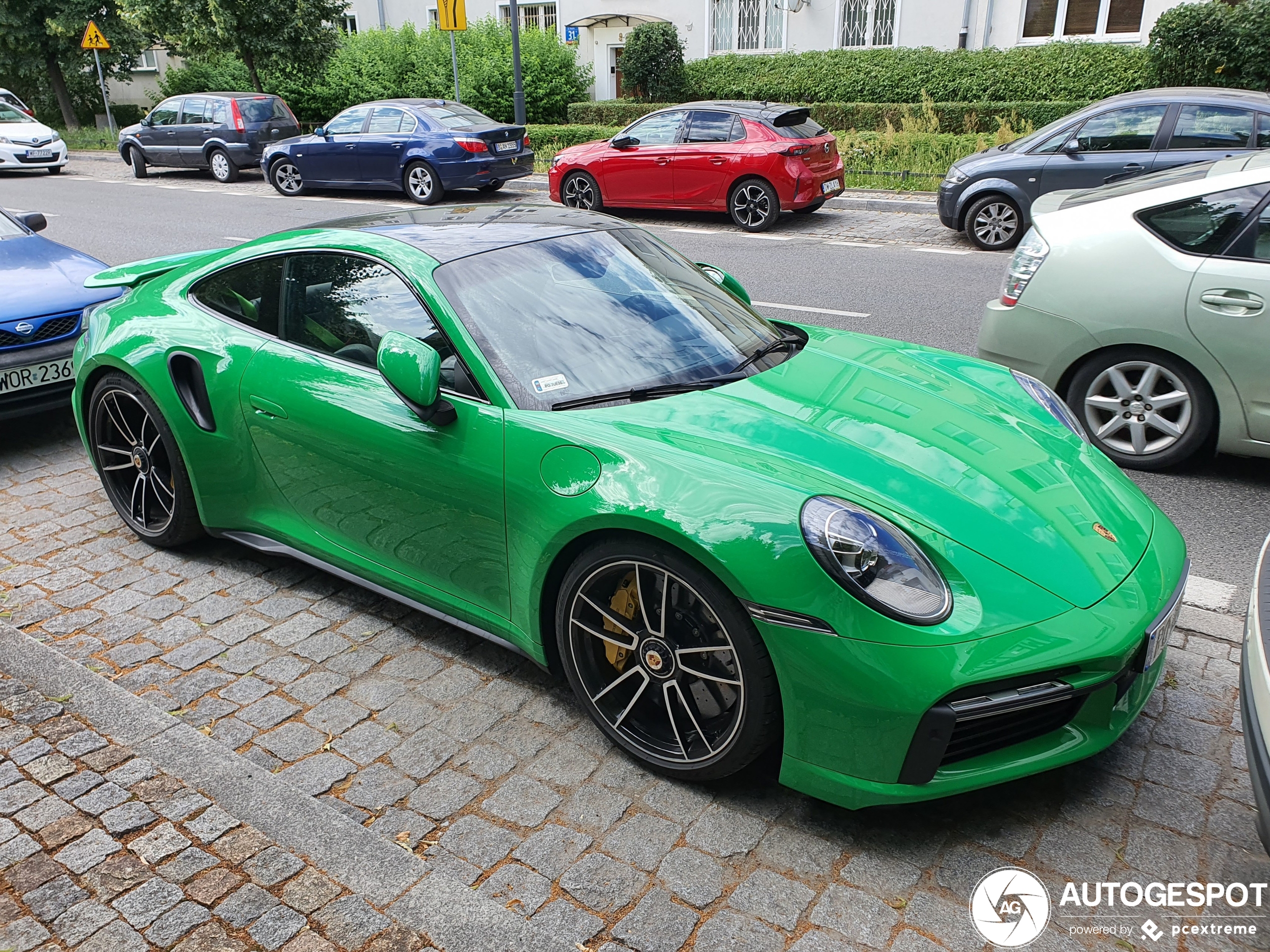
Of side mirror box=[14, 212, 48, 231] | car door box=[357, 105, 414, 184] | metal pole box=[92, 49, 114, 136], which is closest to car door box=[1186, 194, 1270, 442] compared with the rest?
side mirror box=[14, 212, 48, 231]

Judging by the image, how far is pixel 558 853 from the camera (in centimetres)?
273

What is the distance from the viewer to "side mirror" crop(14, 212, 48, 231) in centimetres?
720

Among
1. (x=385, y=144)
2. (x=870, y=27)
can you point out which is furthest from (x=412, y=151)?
(x=870, y=27)

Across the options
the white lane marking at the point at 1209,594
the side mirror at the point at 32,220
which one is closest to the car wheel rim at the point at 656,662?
the white lane marking at the point at 1209,594

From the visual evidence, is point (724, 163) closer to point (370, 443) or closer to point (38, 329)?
point (38, 329)

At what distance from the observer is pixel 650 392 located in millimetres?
3266

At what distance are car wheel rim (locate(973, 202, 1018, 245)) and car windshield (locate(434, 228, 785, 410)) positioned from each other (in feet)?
27.4

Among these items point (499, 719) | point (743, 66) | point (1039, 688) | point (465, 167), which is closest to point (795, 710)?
point (1039, 688)

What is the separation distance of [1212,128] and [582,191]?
7.91 meters

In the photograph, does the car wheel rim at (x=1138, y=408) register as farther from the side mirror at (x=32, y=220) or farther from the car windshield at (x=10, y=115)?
the car windshield at (x=10, y=115)

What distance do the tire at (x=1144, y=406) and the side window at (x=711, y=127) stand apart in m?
8.82

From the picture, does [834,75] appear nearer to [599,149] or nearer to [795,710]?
[599,149]

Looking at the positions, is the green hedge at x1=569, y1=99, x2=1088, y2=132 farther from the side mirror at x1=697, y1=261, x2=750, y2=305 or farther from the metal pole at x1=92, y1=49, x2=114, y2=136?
the metal pole at x1=92, y1=49, x2=114, y2=136

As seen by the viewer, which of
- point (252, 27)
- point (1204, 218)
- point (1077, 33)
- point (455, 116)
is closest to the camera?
point (1204, 218)
